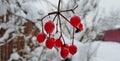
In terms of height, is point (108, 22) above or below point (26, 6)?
below

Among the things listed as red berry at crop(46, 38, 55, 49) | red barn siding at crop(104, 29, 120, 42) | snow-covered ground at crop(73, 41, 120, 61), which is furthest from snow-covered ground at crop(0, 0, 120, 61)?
red barn siding at crop(104, 29, 120, 42)

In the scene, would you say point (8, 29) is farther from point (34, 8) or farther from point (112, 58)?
point (112, 58)

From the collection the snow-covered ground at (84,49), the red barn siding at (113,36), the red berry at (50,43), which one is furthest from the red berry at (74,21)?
the red barn siding at (113,36)

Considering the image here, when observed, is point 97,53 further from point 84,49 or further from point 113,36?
point 113,36

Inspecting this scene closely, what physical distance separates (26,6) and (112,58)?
2.89ft

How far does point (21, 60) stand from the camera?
9.50 ft

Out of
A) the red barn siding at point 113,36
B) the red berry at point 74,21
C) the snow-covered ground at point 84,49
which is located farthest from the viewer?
the red barn siding at point 113,36

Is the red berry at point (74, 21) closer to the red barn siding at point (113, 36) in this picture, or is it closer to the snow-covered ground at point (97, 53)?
the snow-covered ground at point (97, 53)

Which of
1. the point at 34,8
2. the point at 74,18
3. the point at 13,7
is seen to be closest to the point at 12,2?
the point at 13,7

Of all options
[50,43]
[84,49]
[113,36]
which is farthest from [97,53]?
[113,36]

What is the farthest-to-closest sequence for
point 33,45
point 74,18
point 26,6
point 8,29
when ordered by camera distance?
point 33,45 → point 8,29 → point 26,6 → point 74,18

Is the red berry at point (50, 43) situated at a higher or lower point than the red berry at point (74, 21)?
lower

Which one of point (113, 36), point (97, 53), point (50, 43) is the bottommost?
point (113, 36)

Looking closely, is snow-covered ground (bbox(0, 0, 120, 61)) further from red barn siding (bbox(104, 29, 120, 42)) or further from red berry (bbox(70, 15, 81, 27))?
red barn siding (bbox(104, 29, 120, 42))
